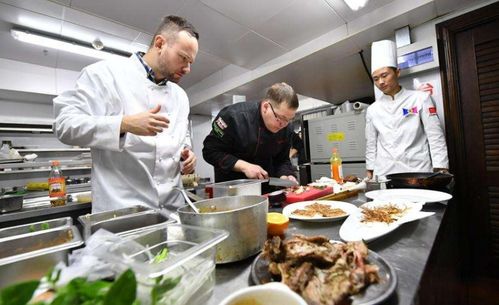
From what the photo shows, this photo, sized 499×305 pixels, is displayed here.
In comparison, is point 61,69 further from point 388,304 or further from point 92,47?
point 388,304

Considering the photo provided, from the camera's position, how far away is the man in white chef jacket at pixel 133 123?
980 millimetres

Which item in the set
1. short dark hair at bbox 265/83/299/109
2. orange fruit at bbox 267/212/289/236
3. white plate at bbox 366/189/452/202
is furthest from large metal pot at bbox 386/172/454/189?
orange fruit at bbox 267/212/289/236

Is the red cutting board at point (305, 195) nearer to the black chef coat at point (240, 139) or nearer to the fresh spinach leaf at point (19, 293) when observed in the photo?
the black chef coat at point (240, 139)

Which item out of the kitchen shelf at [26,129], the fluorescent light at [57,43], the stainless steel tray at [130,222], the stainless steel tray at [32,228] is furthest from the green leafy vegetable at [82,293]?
the kitchen shelf at [26,129]

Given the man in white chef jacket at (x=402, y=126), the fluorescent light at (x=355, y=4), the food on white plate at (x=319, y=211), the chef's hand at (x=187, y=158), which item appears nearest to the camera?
the food on white plate at (x=319, y=211)

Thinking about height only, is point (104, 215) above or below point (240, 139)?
below

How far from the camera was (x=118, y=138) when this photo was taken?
97cm

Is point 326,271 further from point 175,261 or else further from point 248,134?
point 248,134

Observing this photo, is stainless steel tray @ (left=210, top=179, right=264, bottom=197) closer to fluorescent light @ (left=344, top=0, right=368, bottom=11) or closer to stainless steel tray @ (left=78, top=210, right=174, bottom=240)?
stainless steel tray @ (left=78, top=210, right=174, bottom=240)

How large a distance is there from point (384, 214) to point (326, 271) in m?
0.48

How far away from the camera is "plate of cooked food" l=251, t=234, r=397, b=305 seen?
15.0 inches

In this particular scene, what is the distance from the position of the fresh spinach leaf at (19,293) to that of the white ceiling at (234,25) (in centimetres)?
285

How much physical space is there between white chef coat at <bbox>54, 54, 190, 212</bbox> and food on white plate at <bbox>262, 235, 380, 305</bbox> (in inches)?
33.8

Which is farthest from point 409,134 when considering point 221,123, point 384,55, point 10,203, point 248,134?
point 10,203
